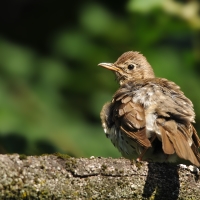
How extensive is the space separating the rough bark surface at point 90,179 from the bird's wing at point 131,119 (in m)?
0.73

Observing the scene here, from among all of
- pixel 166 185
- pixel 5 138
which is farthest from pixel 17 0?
pixel 166 185

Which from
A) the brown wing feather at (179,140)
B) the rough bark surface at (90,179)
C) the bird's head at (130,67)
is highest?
the bird's head at (130,67)

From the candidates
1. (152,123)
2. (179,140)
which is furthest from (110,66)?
(179,140)

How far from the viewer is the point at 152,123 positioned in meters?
5.34

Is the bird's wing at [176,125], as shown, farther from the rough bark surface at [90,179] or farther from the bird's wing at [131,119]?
the rough bark surface at [90,179]

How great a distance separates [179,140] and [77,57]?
2881 mm

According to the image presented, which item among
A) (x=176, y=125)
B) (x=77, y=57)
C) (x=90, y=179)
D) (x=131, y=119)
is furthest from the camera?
(x=77, y=57)

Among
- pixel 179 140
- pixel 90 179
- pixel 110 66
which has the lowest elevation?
pixel 90 179

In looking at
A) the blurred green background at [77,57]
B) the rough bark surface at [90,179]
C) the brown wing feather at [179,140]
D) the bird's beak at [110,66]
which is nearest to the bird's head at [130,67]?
the bird's beak at [110,66]

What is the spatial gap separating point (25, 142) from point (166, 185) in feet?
5.49

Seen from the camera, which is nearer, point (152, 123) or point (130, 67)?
point (152, 123)

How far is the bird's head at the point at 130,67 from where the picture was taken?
765 cm

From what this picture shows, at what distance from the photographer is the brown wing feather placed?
4.85 meters

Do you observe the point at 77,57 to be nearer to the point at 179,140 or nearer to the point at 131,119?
the point at 131,119
